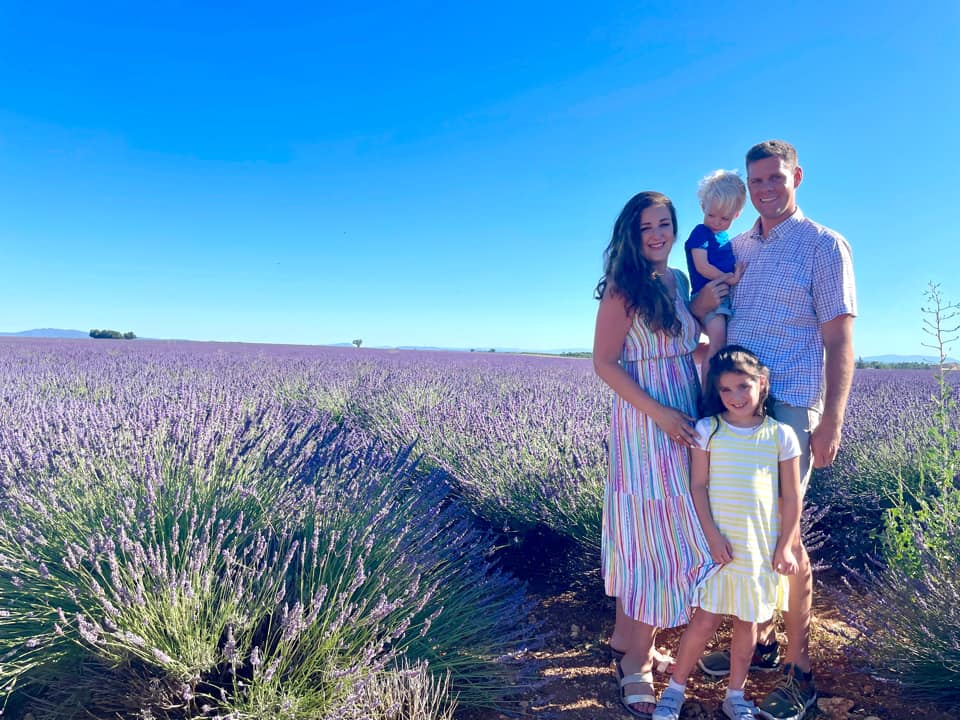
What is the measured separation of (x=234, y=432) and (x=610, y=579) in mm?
1790

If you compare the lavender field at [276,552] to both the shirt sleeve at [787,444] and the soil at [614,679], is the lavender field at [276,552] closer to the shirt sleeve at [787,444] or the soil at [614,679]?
the soil at [614,679]

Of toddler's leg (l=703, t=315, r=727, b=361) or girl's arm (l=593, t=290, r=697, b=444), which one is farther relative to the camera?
toddler's leg (l=703, t=315, r=727, b=361)

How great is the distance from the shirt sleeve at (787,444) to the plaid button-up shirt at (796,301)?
11 cm

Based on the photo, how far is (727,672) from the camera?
6.15 ft

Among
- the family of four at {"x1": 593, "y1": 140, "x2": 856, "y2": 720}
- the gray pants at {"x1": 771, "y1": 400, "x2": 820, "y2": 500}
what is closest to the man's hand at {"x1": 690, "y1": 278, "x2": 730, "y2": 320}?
the family of four at {"x1": 593, "y1": 140, "x2": 856, "y2": 720}

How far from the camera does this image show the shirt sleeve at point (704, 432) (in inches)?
62.7

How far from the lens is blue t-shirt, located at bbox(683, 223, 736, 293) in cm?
182

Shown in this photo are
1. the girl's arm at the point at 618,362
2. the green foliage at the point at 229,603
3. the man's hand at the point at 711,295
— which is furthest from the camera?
the man's hand at the point at 711,295

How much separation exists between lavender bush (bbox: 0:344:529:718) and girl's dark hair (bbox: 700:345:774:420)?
0.91m

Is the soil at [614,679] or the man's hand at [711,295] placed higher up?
the man's hand at [711,295]

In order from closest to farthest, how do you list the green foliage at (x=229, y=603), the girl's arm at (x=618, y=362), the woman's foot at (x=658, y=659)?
the green foliage at (x=229, y=603)
the girl's arm at (x=618, y=362)
the woman's foot at (x=658, y=659)

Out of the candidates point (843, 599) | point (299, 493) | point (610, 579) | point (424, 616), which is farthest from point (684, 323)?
point (299, 493)

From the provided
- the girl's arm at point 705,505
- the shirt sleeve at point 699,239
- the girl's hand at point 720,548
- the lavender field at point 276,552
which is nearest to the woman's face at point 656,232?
the shirt sleeve at point 699,239

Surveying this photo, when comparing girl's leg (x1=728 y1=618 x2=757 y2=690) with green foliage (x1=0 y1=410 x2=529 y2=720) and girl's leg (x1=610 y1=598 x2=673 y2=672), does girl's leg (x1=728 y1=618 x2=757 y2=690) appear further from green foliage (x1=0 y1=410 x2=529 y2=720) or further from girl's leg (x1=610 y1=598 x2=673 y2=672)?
green foliage (x1=0 y1=410 x2=529 y2=720)
